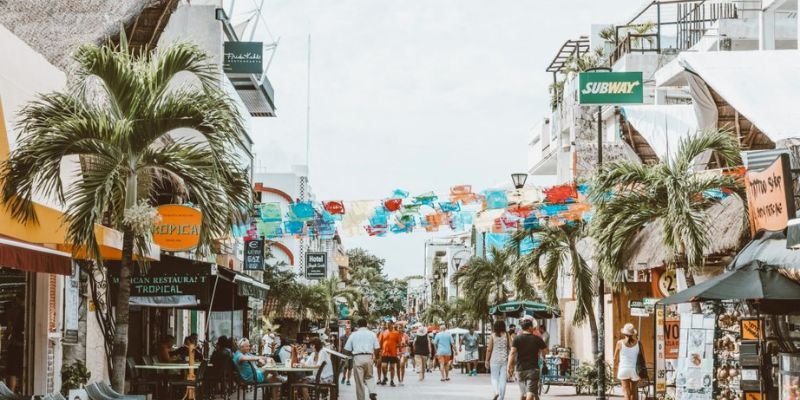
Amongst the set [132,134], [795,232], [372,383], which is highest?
[132,134]

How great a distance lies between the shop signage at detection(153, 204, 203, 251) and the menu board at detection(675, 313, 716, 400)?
23.8 ft

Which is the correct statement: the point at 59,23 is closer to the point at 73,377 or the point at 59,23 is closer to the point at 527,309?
the point at 73,377

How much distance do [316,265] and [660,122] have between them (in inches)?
1147

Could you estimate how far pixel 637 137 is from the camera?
120 feet

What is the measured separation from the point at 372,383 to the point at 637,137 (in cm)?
1647

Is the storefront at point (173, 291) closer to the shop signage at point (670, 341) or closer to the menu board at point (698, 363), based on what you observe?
the menu board at point (698, 363)

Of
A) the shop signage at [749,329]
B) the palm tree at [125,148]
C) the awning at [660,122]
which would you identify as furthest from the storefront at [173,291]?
the awning at [660,122]

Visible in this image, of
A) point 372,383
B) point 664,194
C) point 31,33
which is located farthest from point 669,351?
point 31,33

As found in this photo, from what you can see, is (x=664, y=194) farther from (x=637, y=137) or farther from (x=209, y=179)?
(x=637, y=137)

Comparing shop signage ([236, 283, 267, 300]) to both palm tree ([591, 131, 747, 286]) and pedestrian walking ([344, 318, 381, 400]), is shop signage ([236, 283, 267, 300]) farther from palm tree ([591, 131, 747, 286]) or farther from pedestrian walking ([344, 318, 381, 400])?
palm tree ([591, 131, 747, 286])

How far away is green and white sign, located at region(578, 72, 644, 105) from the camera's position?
76.2 feet

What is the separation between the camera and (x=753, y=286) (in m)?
14.0

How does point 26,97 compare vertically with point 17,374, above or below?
above

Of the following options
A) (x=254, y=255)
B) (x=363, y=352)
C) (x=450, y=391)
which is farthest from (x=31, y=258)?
(x=254, y=255)
